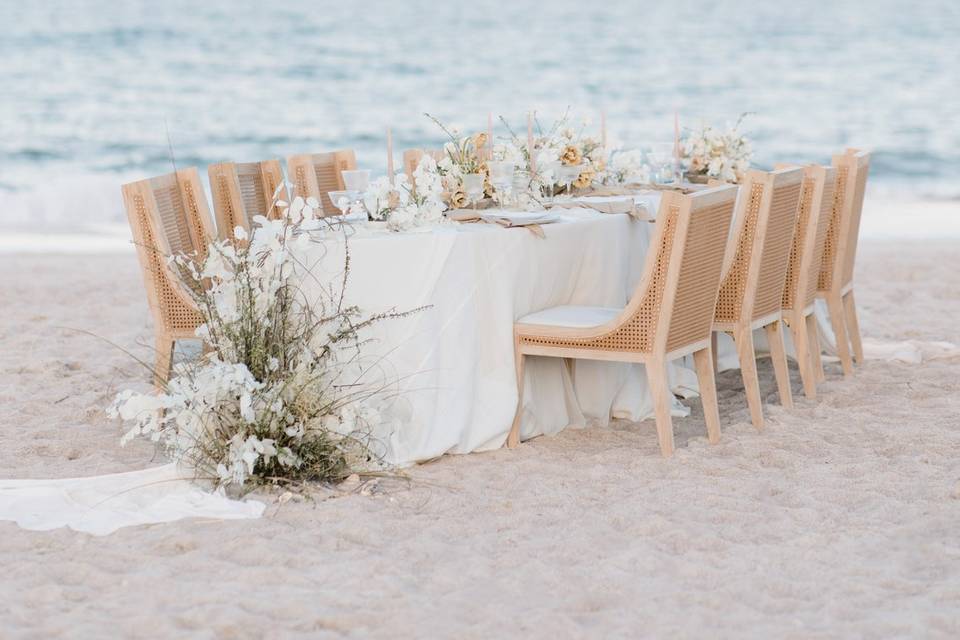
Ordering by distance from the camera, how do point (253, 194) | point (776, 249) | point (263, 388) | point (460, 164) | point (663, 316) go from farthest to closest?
point (253, 194) → point (776, 249) → point (460, 164) → point (663, 316) → point (263, 388)

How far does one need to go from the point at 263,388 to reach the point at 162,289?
3.63 ft

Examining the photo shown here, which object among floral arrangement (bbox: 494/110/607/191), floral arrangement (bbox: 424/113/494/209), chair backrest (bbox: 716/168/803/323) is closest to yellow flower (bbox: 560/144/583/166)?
floral arrangement (bbox: 494/110/607/191)

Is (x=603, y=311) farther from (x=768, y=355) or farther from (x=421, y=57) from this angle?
(x=421, y=57)

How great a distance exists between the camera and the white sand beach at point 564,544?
304 cm

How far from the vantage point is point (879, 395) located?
539 centimetres

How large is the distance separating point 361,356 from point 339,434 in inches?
12.8

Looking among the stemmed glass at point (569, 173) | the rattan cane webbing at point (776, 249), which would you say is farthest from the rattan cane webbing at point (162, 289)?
the rattan cane webbing at point (776, 249)

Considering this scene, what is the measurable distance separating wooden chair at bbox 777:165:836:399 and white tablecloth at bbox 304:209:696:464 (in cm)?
100

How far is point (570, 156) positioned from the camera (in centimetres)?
531

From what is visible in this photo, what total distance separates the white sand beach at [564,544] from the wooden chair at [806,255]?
0.22m

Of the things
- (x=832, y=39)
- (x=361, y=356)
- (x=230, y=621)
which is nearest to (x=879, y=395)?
(x=361, y=356)

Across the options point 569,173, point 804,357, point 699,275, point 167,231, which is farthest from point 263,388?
point 804,357

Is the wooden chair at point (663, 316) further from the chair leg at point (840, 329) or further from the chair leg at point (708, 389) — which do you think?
the chair leg at point (840, 329)

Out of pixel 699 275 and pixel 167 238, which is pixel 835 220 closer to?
pixel 699 275
